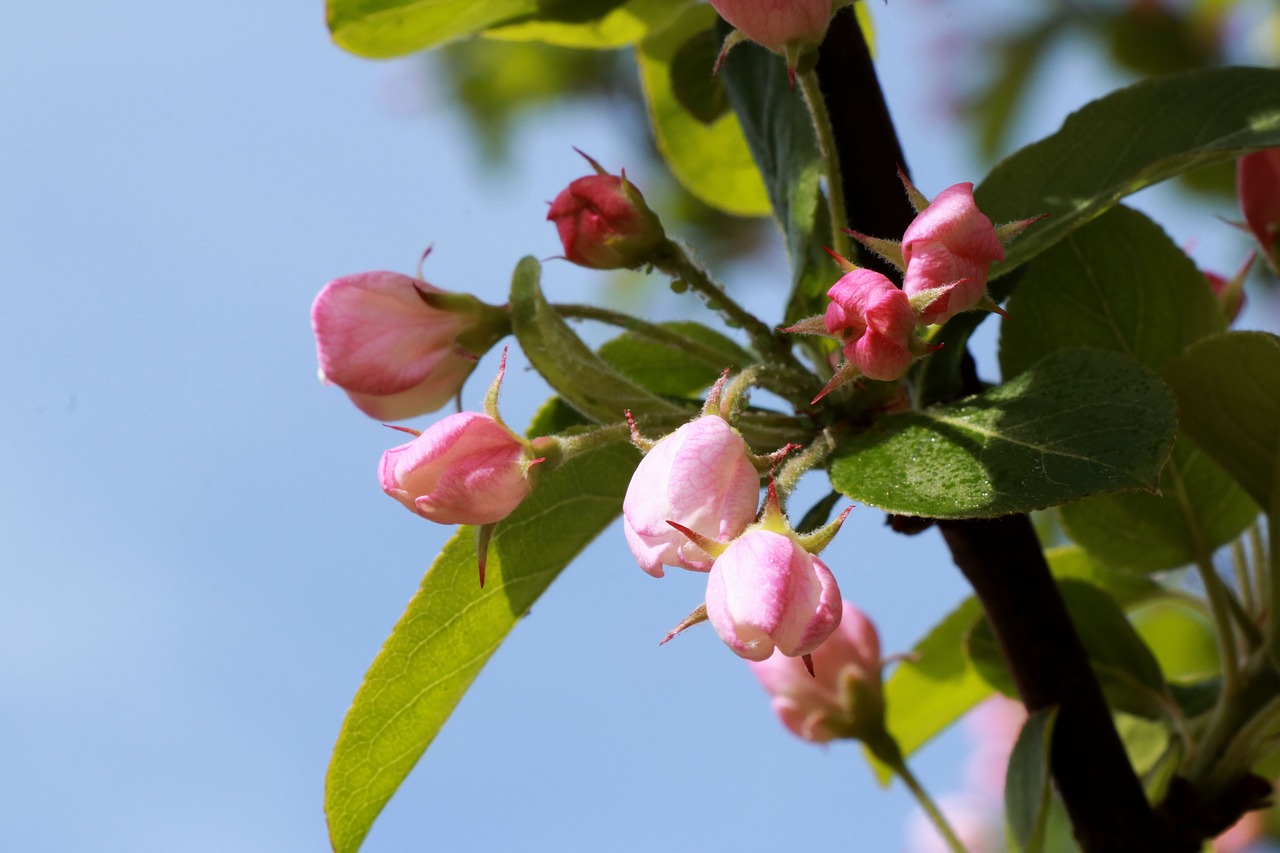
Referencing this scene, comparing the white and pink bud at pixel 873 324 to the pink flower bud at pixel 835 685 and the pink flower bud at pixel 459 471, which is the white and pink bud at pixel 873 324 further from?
the pink flower bud at pixel 835 685

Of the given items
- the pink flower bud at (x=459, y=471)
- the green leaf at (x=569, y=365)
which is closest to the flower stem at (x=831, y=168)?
the green leaf at (x=569, y=365)

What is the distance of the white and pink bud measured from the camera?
0.65 metres

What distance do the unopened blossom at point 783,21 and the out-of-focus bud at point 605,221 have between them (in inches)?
4.9

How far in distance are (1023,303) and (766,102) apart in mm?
246

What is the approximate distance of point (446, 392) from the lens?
884 mm

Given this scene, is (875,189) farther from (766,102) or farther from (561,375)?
(561,375)

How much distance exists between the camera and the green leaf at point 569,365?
0.80 metres

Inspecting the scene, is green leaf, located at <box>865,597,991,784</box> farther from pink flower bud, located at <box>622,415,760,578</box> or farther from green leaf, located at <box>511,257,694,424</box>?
pink flower bud, located at <box>622,415,760,578</box>

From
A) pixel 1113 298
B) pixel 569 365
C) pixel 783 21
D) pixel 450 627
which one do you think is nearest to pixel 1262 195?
pixel 1113 298

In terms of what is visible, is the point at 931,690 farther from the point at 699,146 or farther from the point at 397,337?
the point at 397,337

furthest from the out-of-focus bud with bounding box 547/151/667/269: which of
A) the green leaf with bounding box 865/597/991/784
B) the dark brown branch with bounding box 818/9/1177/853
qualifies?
the green leaf with bounding box 865/597/991/784

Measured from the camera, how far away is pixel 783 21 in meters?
0.75

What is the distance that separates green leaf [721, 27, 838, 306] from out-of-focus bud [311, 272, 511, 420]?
22 cm

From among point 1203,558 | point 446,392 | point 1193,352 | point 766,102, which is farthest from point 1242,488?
point 446,392
